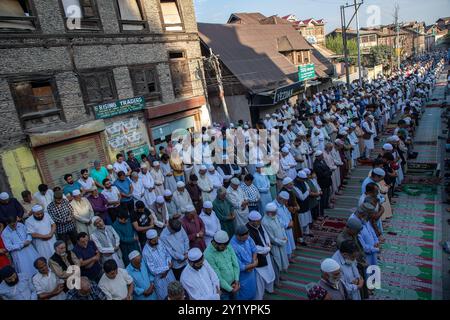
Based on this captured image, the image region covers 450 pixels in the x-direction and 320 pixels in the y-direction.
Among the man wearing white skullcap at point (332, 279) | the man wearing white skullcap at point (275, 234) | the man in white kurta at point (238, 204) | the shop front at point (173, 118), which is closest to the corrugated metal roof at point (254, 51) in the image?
the shop front at point (173, 118)

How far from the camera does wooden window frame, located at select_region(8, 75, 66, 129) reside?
954 cm

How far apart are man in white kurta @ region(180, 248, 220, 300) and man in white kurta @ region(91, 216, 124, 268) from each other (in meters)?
1.85

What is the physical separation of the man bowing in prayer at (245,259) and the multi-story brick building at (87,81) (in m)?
7.46

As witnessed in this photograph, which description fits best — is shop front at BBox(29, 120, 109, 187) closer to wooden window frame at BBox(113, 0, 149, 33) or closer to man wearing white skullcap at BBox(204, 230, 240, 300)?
wooden window frame at BBox(113, 0, 149, 33)

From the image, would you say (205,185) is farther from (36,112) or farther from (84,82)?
(84,82)

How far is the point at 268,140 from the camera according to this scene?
10523 mm

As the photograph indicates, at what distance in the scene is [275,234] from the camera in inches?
225

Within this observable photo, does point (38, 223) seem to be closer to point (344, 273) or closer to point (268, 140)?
point (344, 273)

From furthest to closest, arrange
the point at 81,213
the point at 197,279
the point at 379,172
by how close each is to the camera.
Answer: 1. the point at 81,213
2. the point at 379,172
3. the point at 197,279

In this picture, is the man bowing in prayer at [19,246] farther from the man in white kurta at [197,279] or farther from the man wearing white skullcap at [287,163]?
the man wearing white skullcap at [287,163]

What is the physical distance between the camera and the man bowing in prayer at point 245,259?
4922 mm

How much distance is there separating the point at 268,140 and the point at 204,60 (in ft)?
25.8

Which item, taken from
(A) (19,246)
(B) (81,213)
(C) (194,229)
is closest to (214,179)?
(C) (194,229)

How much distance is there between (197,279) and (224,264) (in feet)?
1.66
